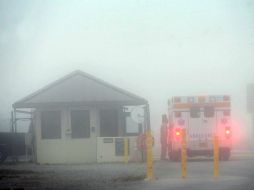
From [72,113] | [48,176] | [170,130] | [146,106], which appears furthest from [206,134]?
[48,176]

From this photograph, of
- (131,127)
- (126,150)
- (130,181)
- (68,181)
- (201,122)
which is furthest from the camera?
(131,127)

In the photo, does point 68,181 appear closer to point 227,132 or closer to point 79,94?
point 227,132

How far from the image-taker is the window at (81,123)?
29312 mm

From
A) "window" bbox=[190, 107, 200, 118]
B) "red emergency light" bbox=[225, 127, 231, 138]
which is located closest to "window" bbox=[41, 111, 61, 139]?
"window" bbox=[190, 107, 200, 118]

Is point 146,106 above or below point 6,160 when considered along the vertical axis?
above

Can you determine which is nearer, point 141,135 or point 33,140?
point 141,135

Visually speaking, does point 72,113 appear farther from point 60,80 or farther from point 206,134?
point 206,134

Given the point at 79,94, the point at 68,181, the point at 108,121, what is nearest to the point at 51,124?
the point at 79,94

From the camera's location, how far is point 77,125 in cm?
2928

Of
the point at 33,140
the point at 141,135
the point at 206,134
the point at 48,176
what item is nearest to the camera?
the point at 48,176

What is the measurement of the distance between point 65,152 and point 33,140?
2.12 meters

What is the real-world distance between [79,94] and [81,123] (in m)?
1.42

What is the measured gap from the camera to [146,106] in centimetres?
2955

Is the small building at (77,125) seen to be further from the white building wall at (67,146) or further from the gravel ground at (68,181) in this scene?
the gravel ground at (68,181)
